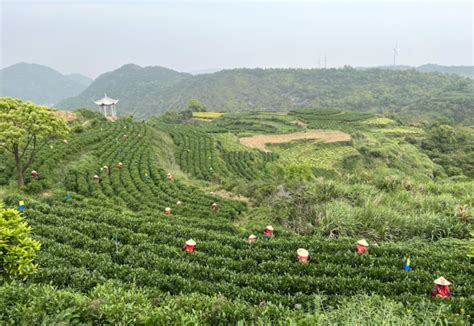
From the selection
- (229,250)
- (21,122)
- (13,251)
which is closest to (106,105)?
(21,122)

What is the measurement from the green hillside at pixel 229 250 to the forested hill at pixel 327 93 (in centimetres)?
11485

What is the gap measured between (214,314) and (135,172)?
716 inches

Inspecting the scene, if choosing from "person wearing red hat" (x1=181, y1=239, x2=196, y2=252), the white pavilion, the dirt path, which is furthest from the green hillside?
the dirt path

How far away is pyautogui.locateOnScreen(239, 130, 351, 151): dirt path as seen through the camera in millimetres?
58438

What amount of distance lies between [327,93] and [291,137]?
368 feet

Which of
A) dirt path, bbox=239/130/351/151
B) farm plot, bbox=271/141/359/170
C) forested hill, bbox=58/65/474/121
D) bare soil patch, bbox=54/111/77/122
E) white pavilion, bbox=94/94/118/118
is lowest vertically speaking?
farm plot, bbox=271/141/359/170

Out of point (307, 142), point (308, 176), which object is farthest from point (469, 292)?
point (307, 142)

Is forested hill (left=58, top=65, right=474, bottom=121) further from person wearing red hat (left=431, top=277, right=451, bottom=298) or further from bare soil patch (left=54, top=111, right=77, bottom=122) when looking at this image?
person wearing red hat (left=431, top=277, right=451, bottom=298)

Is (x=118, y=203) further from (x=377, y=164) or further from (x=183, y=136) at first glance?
(x=377, y=164)

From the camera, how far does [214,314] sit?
16.7 ft

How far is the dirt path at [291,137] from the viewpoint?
192 feet

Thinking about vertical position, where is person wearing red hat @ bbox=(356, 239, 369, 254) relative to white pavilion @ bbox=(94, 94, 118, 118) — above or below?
below

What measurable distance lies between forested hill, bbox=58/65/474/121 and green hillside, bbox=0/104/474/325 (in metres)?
115

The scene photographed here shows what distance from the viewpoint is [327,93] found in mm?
163000
